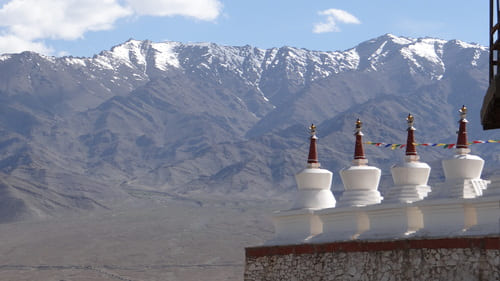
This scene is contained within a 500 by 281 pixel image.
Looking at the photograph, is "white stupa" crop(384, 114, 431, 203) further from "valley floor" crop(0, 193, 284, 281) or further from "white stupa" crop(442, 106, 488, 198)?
"valley floor" crop(0, 193, 284, 281)

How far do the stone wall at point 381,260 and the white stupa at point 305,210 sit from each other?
0.54 meters

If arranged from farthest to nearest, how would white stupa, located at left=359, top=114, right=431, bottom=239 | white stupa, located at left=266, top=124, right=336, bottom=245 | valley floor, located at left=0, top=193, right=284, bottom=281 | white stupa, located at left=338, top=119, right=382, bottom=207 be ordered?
valley floor, located at left=0, top=193, right=284, bottom=281, white stupa, located at left=266, top=124, right=336, bottom=245, white stupa, located at left=338, top=119, right=382, bottom=207, white stupa, located at left=359, top=114, right=431, bottom=239

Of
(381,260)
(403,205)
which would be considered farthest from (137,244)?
(381,260)

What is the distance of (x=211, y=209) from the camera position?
558 feet

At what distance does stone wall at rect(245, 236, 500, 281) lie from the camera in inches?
770

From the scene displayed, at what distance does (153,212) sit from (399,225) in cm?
14376

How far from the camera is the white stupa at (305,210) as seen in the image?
2491 centimetres

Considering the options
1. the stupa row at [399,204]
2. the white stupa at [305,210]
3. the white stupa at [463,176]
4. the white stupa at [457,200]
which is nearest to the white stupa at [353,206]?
the stupa row at [399,204]

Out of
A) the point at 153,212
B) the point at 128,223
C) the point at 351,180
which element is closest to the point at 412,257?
the point at 351,180

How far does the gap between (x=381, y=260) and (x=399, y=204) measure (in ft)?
4.27

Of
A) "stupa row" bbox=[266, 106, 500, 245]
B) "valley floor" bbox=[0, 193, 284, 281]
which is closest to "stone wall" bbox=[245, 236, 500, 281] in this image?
"stupa row" bbox=[266, 106, 500, 245]

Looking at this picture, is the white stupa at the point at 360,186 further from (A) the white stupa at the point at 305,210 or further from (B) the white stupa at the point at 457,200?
(B) the white stupa at the point at 457,200

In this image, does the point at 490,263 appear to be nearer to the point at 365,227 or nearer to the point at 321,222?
the point at 365,227

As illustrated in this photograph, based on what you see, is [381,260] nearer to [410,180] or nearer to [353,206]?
[353,206]
